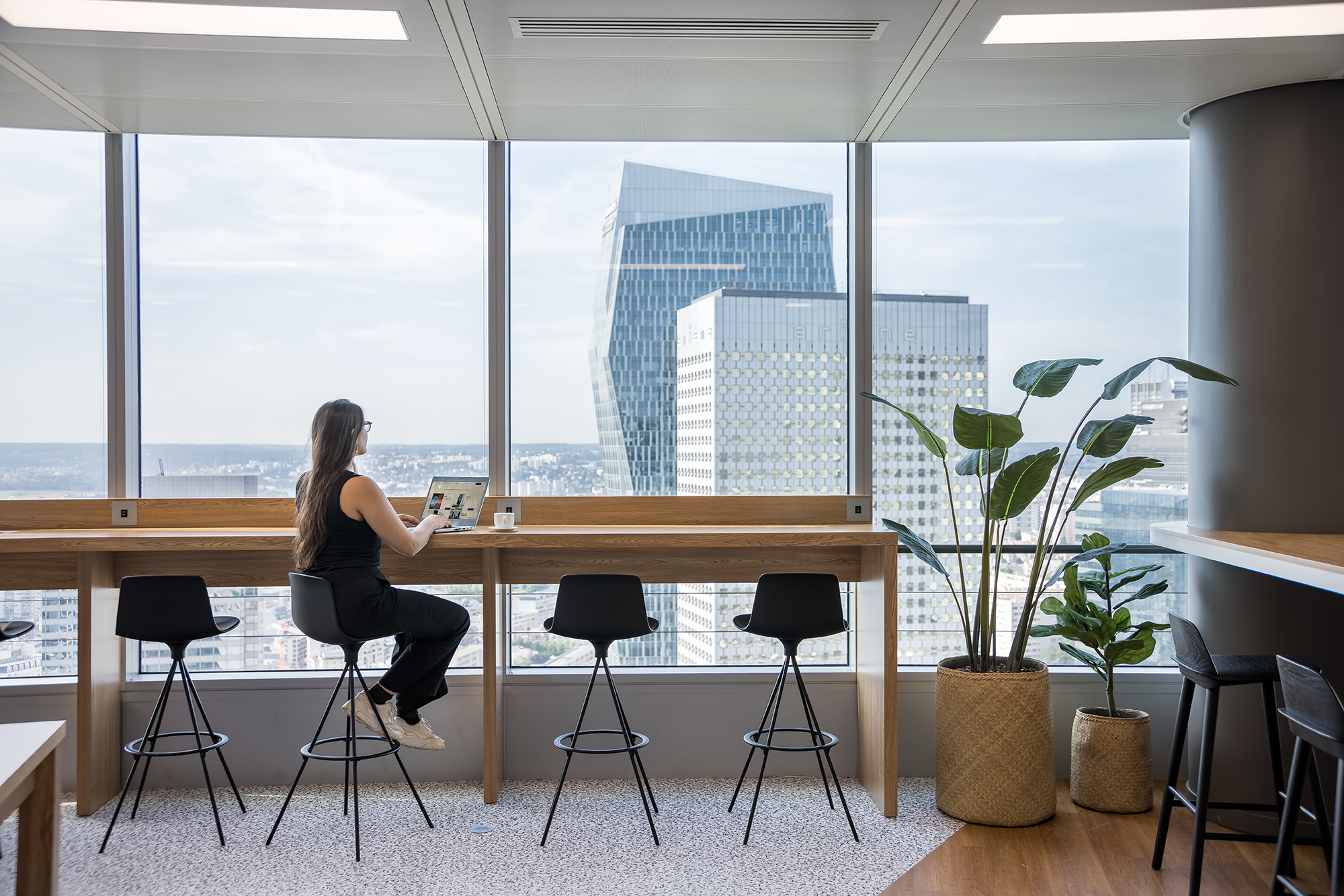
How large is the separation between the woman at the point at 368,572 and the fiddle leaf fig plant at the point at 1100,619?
7.88ft

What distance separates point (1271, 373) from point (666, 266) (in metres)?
2.53

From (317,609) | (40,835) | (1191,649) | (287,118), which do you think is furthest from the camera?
(287,118)

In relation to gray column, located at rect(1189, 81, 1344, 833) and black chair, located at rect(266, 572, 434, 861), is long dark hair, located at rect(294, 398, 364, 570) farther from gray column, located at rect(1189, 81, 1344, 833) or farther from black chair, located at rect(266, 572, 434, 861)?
gray column, located at rect(1189, 81, 1344, 833)

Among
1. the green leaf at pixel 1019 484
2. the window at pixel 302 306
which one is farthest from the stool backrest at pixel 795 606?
the window at pixel 302 306

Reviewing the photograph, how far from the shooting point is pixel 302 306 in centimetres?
411

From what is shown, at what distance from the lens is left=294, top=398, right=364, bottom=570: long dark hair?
3215 millimetres

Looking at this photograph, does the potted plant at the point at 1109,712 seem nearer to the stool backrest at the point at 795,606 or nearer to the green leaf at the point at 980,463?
the green leaf at the point at 980,463

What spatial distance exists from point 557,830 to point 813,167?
3118 mm

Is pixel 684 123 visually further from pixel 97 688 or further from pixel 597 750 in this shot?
pixel 97 688

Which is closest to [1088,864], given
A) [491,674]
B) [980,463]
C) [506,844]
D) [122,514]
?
[980,463]

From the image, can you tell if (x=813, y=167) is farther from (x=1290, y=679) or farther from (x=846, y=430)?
(x=1290, y=679)

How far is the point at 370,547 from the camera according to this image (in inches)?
130

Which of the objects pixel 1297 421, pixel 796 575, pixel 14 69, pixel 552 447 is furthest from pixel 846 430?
pixel 14 69

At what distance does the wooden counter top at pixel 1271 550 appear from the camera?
2.46 metres
